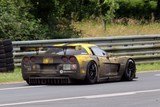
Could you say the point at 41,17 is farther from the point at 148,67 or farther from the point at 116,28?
the point at 116,28

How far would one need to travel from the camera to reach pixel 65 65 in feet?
52.1

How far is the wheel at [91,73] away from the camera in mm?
16078

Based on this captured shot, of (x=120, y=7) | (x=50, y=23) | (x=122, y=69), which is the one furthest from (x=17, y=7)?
(x=120, y=7)

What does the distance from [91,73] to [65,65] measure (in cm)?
82

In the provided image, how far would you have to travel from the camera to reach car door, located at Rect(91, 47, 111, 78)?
16609mm

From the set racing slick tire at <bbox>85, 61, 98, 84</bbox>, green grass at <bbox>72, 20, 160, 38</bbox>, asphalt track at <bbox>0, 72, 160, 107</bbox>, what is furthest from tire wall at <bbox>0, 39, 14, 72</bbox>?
green grass at <bbox>72, 20, 160, 38</bbox>

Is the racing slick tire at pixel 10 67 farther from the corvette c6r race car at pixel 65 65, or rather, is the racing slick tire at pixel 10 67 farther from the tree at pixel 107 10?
the tree at pixel 107 10

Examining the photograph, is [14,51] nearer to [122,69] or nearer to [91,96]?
[122,69]

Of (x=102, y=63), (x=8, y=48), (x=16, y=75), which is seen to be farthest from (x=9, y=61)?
(x=102, y=63)

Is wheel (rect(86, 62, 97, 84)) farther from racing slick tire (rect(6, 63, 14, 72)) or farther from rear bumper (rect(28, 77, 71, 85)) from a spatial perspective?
racing slick tire (rect(6, 63, 14, 72))

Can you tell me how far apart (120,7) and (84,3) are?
11.9 meters

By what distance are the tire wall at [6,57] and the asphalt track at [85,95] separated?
297cm

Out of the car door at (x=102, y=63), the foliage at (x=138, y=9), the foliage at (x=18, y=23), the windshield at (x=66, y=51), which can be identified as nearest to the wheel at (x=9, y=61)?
the windshield at (x=66, y=51)

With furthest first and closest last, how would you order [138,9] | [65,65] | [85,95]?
1. [138,9]
2. [65,65]
3. [85,95]
